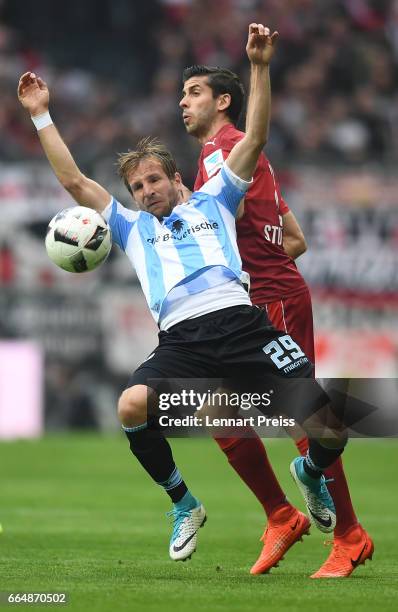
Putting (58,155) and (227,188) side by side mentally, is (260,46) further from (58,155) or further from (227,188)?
(58,155)

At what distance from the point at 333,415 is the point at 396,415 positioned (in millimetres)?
743

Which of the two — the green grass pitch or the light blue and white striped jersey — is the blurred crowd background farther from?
the light blue and white striped jersey

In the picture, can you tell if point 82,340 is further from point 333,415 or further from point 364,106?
point 333,415

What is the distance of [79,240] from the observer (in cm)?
657

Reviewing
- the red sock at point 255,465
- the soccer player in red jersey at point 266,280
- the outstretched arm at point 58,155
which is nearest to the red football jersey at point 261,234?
the soccer player in red jersey at point 266,280

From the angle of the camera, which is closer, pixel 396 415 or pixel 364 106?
pixel 396 415

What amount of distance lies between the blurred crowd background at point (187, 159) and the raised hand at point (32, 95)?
1078 centimetres

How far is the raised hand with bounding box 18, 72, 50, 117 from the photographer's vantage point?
6.78 metres

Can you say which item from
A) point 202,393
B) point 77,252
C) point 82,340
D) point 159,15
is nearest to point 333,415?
Result: point 202,393

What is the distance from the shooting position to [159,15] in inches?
859

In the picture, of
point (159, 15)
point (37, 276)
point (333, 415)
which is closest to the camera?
point (333, 415)

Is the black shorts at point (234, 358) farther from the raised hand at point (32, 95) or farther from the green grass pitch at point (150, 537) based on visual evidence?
the raised hand at point (32, 95)

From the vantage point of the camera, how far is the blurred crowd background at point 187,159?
18.0 m

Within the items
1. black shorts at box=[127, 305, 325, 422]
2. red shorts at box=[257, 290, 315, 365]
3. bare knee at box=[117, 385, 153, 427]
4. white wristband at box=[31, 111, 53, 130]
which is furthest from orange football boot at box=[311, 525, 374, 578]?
white wristband at box=[31, 111, 53, 130]
